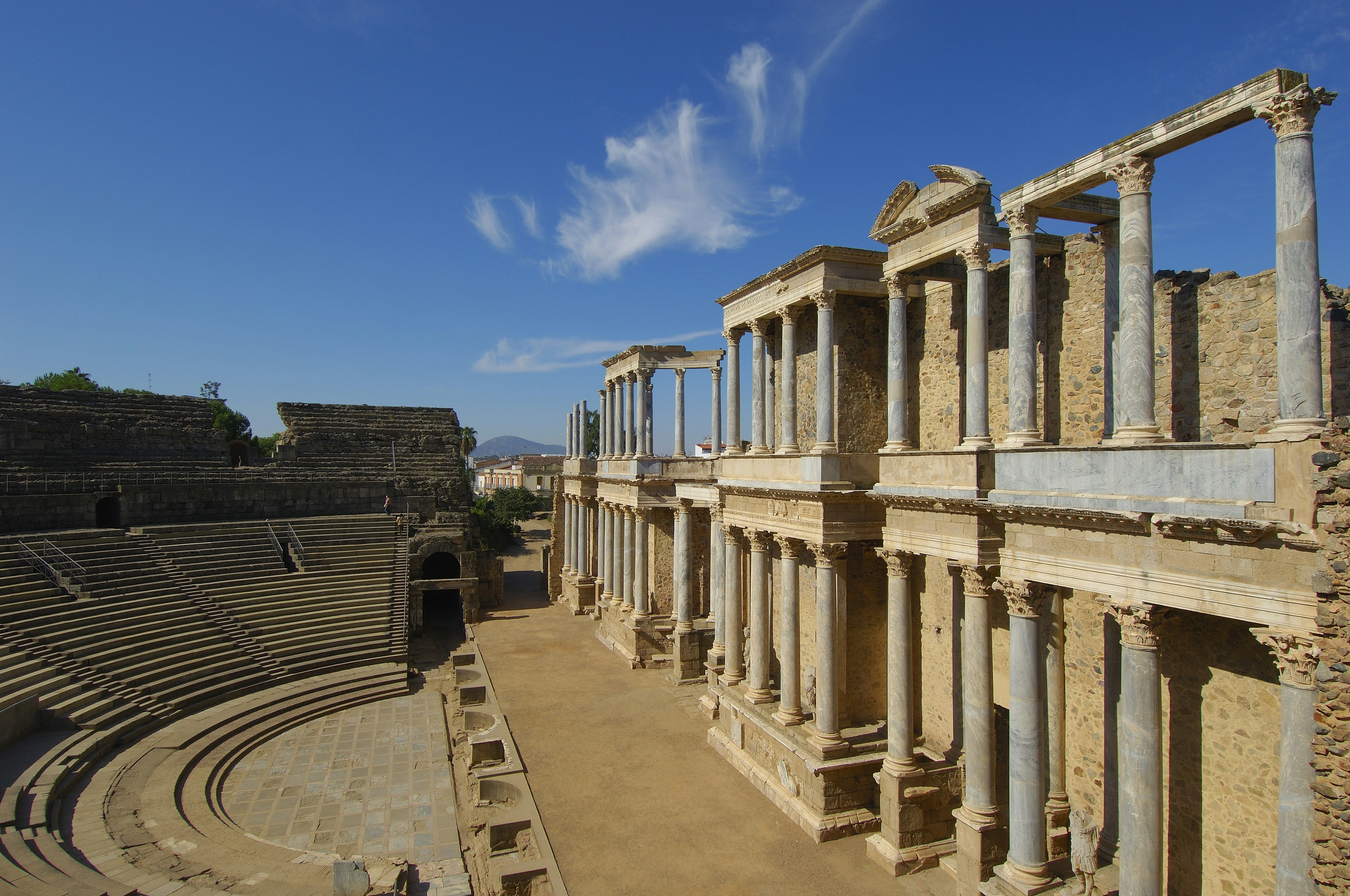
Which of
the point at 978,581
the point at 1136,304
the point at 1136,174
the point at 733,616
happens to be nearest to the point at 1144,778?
the point at 978,581

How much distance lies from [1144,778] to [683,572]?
44.9 ft

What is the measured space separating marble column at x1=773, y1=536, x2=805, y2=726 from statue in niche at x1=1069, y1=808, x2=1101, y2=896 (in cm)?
526

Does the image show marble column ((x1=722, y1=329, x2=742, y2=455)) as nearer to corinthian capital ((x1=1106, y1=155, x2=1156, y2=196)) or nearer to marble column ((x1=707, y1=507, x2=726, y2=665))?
marble column ((x1=707, y1=507, x2=726, y2=665))

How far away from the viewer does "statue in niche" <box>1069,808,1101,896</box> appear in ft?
29.0

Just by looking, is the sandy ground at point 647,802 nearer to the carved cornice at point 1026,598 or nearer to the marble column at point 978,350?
the carved cornice at point 1026,598

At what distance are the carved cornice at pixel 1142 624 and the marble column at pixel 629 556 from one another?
58.9 feet

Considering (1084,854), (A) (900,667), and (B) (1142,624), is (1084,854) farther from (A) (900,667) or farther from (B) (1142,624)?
(B) (1142,624)

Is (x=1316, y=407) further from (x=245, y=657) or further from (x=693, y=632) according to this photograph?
(x=245, y=657)

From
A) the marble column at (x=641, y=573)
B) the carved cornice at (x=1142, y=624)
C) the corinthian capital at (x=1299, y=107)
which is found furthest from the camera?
the marble column at (x=641, y=573)

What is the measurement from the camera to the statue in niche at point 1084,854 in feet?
29.0

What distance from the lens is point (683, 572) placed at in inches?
809

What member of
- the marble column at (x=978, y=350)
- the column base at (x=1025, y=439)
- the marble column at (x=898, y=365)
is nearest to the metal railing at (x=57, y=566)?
the marble column at (x=898, y=365)

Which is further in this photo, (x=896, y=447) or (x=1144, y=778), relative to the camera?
(x=896, y=447)

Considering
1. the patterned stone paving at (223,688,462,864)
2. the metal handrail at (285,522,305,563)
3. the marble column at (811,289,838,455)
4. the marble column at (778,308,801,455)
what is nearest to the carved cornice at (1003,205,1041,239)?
the marble column at (811,289,838,455)
